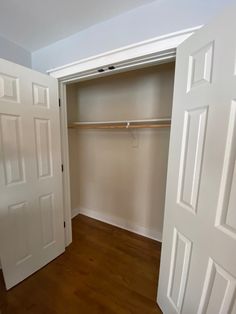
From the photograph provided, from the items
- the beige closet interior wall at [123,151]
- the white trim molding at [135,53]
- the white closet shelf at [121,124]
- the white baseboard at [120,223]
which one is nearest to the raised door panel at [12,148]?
the white trim molding at [135,53]

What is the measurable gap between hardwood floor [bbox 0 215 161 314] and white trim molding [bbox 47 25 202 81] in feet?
6.72

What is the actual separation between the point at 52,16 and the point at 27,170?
51.6 inches

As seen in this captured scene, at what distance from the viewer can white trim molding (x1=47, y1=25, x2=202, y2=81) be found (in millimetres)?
1061

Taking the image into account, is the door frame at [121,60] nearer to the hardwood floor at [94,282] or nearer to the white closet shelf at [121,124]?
the white closet shelf at [121,124]

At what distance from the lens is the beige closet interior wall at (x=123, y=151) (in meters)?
2.03

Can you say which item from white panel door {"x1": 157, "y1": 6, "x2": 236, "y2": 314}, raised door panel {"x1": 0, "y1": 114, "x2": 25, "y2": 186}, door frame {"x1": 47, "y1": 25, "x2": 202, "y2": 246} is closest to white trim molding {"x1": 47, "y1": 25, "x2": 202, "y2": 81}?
door frame {"x1": 47, "y1": 25, "x2": 202, "y2": 246}

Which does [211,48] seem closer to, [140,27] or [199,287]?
[140,27]

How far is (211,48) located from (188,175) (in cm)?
67

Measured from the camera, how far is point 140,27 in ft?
3.87

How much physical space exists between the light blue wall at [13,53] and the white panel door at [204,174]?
1.67 metres

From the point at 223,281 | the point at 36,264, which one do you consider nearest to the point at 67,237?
the point at 36,264

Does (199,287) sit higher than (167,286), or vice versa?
(199,287)

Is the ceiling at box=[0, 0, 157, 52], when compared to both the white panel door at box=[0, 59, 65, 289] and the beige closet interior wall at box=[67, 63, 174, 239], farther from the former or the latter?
the beige closet interior wall at box=[67, 63, 174, 239]

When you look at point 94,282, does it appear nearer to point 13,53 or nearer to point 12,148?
point 12,148
